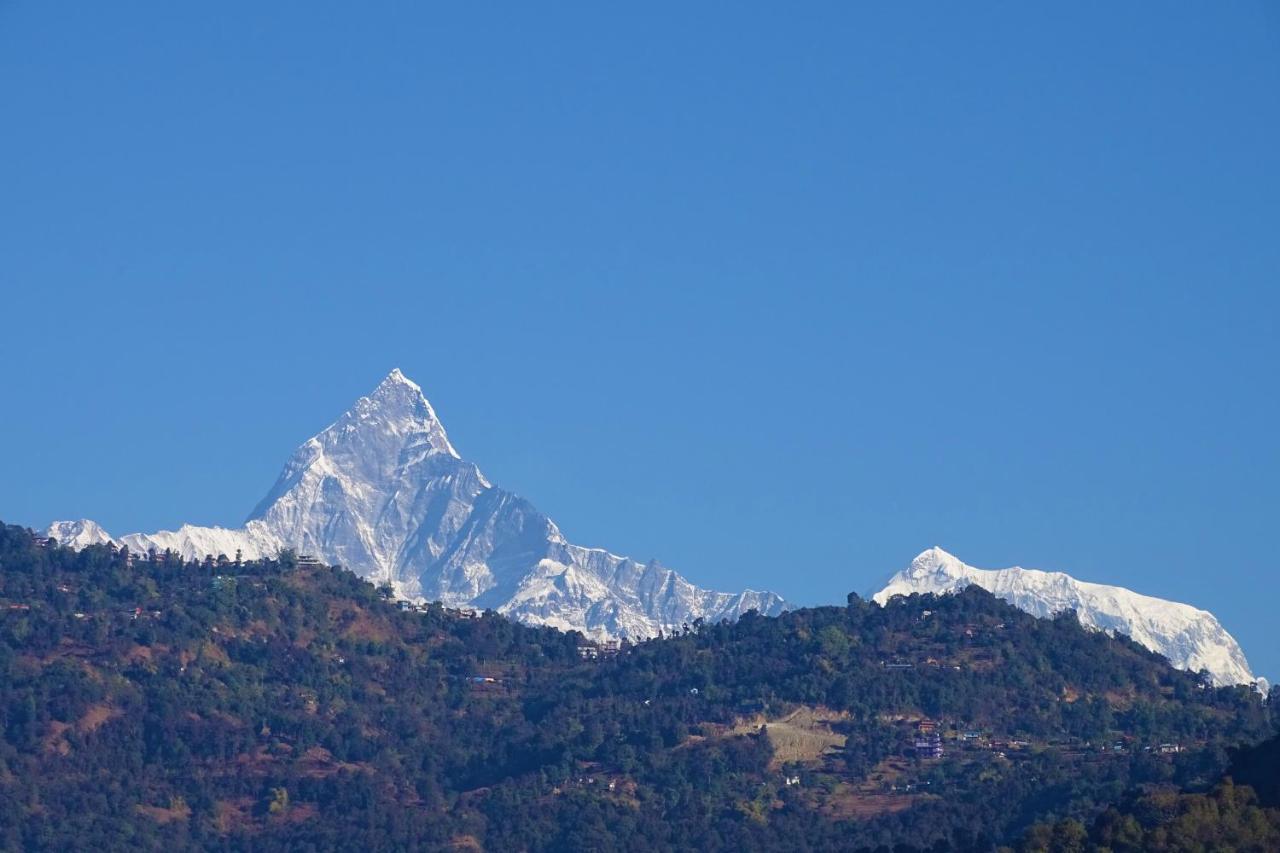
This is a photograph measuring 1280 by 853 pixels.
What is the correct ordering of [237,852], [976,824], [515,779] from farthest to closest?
1. [515,779]
2. [237,852]
3. [976,824]

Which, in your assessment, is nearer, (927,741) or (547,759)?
(547,759)

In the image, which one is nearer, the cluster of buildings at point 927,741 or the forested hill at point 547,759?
the forested hill at point 547,759

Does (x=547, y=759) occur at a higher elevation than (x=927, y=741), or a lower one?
lower

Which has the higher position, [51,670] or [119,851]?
[51,670]

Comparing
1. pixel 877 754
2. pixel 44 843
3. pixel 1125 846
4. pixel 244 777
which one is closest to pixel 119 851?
pixel 44 843

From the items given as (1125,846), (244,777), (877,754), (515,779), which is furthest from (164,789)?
(1125,846)

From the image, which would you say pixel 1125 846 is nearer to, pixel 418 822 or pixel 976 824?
pixel 976 824

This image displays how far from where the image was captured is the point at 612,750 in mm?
187500

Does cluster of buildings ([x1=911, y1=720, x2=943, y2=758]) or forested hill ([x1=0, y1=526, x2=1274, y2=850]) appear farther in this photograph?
cluster of buildings ([x1=911, y1=720, x2=943, y2=758])

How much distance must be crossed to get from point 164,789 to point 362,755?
635 inches

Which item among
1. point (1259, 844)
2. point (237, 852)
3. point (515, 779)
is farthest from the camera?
point (515, 779)

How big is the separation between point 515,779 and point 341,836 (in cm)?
1589

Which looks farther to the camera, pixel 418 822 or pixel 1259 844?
pixel 418 822

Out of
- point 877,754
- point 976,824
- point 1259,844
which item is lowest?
point 1259,844
